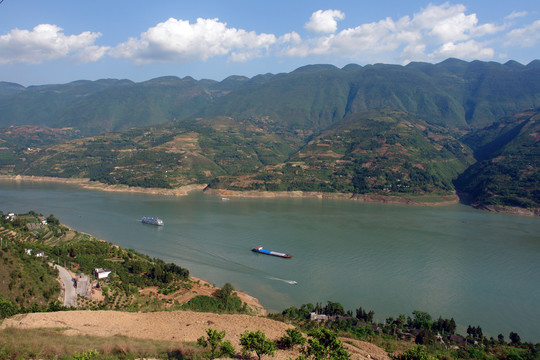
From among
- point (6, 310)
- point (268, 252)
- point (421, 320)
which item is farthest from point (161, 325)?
point (268, 252)

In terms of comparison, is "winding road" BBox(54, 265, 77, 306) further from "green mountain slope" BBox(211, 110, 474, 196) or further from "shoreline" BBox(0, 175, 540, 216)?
"green mountain slope" BBox(211, 110, 474, 196)

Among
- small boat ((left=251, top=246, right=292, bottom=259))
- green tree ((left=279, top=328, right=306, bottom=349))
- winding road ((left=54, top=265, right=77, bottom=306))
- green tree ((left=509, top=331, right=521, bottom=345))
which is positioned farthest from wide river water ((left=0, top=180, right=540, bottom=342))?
green tree ((left=279, top=328, right=306, bottom=349))

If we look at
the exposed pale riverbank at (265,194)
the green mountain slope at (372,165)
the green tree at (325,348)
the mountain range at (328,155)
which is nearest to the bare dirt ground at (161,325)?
the green tree at (325,348)

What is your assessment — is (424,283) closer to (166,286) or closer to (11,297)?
(166,286)

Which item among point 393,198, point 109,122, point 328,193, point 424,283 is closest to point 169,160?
point 328,193

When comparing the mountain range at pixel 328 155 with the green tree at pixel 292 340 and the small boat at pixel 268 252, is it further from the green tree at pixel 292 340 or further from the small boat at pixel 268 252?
the green tree at pixel 292 340

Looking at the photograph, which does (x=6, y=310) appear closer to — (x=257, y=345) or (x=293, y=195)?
(x=257, y=345)
